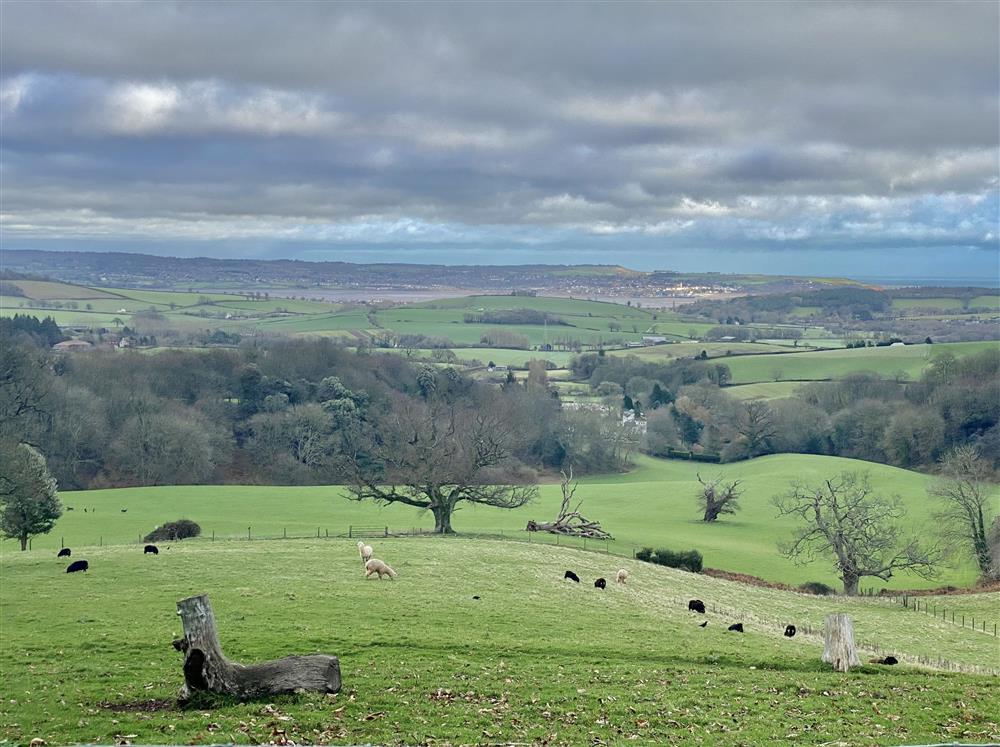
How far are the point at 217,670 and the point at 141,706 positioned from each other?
5.59ft

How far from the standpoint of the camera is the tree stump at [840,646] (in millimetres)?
24641

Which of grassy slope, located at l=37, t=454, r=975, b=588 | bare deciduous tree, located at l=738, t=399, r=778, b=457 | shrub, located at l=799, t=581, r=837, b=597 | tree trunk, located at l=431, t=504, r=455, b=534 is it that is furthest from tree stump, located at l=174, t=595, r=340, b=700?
bare deciduous tree, located at l=738, t=399, r=778, b=457

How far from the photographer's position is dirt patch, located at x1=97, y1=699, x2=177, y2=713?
1859 cm

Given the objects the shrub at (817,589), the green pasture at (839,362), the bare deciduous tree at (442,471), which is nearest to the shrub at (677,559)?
the shrub at (817,589)

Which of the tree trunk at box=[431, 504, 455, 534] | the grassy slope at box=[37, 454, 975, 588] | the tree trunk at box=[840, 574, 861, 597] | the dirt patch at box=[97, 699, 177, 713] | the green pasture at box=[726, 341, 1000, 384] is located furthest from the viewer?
the green pasture at box=[726, 341, 1000, 384]

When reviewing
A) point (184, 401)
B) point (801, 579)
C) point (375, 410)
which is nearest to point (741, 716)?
point (801, 579)

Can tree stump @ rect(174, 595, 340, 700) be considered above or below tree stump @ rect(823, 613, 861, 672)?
above

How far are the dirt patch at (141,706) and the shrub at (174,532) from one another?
3900cm

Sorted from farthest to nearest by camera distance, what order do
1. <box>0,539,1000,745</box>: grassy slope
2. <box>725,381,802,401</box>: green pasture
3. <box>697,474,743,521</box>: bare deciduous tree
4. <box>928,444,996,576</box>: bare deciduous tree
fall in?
<box>725,381,802,401</box>: green pasture < <box>697,474,743,521</box>: bare deciduous tree < <box>928,444,996,576</box>: bare deciduous tree < <box>0,539,1000,745</box>: grassy slope

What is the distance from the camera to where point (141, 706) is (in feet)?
62.0

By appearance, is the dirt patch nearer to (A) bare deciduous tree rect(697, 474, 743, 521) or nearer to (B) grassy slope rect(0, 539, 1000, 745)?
(B) grassy slope rect(0, 539, 1000, 745)

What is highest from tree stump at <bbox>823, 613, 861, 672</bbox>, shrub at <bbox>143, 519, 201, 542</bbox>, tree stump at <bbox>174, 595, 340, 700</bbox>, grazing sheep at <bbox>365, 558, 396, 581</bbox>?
tree stump at <bbox>174, 595, 340, 700</bbox>

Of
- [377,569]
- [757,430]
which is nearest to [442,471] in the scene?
[377,569]

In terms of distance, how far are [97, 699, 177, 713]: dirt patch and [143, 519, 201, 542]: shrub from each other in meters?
39.0
